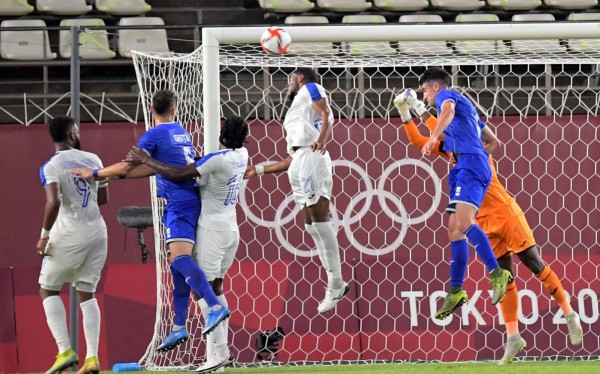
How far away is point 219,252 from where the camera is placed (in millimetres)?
8812

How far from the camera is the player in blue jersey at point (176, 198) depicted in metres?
8.45

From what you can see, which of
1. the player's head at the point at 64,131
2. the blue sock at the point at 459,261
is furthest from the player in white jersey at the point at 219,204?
the blue sock at the point at 459,261

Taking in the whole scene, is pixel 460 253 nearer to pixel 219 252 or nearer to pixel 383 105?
pixel 219 252

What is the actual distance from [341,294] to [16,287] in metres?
3.14

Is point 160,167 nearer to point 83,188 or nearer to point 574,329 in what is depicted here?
point 83,188

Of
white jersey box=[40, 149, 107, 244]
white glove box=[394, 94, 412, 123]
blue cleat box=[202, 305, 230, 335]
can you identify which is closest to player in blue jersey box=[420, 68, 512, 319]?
white glove box=[394, 94, 412, 123]

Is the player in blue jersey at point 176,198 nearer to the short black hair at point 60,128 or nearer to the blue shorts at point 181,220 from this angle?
the blue shorts at point 181,220

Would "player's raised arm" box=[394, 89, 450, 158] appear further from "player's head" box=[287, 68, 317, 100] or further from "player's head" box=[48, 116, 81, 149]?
"player's head" box=[48, 116, 81, 149]

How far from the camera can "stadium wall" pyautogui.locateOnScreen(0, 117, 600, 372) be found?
10.8m

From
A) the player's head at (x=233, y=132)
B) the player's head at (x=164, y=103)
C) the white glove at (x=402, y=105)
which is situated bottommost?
the player's head at (x=233, y=132)

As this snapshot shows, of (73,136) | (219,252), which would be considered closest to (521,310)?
(219,252)

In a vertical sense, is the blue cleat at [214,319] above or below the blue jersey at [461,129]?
below

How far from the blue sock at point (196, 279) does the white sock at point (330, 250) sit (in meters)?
1.24

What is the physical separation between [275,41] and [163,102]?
968 mm
